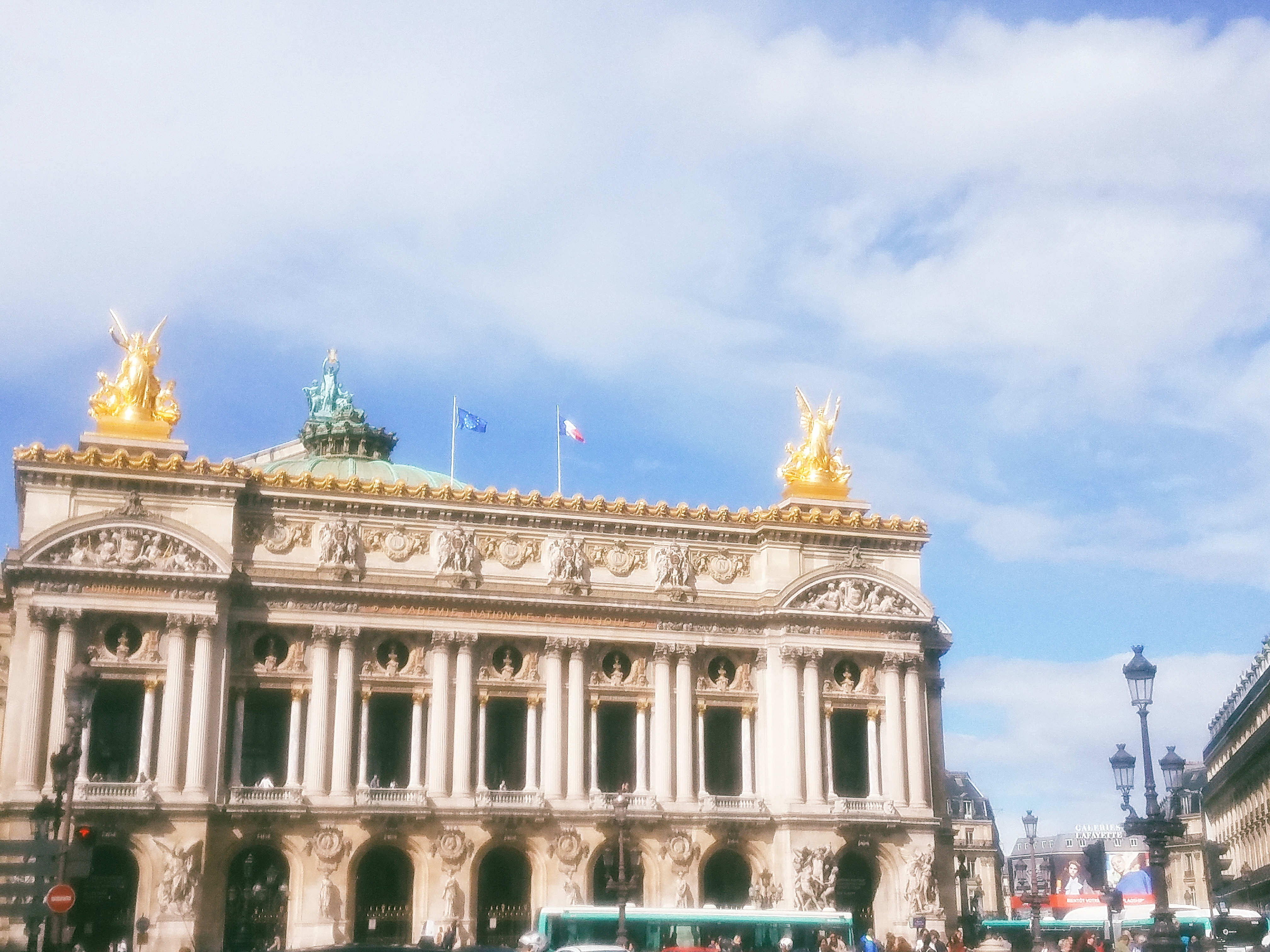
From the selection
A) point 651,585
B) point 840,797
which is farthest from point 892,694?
point 651,585

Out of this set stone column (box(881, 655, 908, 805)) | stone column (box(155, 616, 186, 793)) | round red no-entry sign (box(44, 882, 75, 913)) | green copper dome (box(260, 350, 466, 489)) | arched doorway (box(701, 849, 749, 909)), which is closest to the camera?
round red no-entry sign (box(44, 882, 75, 913))

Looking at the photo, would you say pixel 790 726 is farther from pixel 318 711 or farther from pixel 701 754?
pixel 318 711

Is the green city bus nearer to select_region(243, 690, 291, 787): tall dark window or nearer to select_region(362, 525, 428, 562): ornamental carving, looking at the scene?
select_region(243, 690, 291, 787): tall dark window

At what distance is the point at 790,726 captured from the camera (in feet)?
183

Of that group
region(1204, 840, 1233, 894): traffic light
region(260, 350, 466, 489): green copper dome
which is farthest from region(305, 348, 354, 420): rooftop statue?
region(1204, 840, 1233, 894): traffic light

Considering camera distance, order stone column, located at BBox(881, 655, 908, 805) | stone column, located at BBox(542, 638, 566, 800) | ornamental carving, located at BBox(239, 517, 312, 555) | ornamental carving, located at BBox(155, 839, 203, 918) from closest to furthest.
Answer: ornamental carving, located at BBox(155, 839, 203, 918) → ornamental carving, located at BBox(239, 517, 312, 555) → stone column, located at BBox(542, 638, 566, 800) → stone column, located at BBox(881, 655, 908, 805)

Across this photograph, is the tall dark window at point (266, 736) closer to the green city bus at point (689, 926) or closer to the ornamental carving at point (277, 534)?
the ornamental carving at point (277, 534)

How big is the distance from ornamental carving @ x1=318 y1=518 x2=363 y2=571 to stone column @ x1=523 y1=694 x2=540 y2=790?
798 cm

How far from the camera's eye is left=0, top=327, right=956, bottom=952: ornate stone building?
49250mm

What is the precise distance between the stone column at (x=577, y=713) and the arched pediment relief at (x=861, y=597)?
8049mm

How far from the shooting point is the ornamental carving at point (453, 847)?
5138 centimetres

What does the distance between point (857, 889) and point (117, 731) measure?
88.7 feet

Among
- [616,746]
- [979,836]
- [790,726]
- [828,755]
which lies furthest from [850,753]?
[979,836]

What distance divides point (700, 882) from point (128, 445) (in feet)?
83.5
